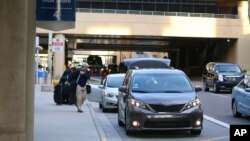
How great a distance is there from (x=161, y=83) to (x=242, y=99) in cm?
Answer: 433

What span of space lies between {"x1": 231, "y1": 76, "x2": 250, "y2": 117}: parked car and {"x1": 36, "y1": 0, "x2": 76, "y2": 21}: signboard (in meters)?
5.94

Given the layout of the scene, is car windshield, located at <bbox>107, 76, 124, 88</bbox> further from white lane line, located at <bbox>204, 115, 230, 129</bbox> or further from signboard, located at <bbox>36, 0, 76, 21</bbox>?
signboard, located at <bbox>36, 0, 76, 21</bbox>

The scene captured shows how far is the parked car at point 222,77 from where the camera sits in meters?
34.6

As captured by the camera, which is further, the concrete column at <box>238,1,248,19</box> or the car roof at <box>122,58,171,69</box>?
the concrete column at <box>238,1,248,19</box>

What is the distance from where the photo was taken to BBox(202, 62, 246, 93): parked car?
114 ft

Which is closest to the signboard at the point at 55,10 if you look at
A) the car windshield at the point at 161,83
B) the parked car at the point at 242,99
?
the car windshield at the point at 161,83

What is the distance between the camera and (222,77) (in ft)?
114

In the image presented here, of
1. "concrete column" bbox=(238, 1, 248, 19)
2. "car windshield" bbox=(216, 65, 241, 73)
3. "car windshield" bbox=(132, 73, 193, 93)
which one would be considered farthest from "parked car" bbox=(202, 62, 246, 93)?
"concrete column" bbox=(238, 1, 248, 19)

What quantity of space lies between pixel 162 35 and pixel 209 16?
6607 mm

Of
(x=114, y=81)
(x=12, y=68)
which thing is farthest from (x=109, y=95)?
(x=12, y=68)

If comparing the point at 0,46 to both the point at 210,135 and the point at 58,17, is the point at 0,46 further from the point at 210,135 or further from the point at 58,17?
the point at 210,135

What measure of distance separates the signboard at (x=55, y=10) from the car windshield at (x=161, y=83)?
2325 millimetres

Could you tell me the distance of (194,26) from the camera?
68562 mm

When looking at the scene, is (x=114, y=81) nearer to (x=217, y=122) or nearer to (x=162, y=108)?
(x=217, y=122)
